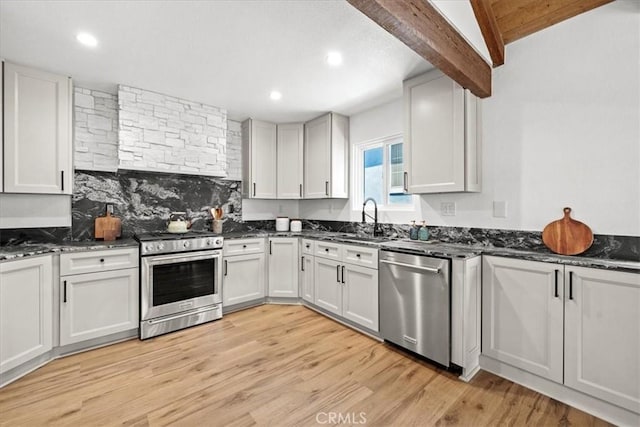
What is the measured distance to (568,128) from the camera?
2.08 meters

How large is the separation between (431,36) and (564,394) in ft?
7.94

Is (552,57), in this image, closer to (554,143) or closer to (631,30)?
(631,30)

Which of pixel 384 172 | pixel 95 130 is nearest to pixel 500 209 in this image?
pixel 384 172

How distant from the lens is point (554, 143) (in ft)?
7.03

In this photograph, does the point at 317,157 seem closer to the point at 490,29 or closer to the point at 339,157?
the point at 339,157

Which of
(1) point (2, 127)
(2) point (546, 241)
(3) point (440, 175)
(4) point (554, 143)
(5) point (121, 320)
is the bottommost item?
(5) point (121, 320)

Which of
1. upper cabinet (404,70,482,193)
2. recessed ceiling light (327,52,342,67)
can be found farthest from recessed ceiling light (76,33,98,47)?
upper cabinet (404,70,482,193)

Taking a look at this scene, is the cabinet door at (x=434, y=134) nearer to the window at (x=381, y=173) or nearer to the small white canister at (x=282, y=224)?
the window at (x=381, y=173)

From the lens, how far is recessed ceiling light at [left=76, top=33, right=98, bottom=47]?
206 centimetres

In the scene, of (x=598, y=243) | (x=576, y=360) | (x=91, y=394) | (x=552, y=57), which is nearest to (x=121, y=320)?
(x=91, y=394)

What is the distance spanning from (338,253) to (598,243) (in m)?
2.08

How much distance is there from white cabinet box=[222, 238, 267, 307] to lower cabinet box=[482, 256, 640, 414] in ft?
8.18

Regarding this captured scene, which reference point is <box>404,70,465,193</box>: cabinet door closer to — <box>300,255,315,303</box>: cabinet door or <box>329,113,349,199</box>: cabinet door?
<box>329,113,349,199</box>: cabinet door

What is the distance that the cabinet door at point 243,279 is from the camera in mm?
3371
